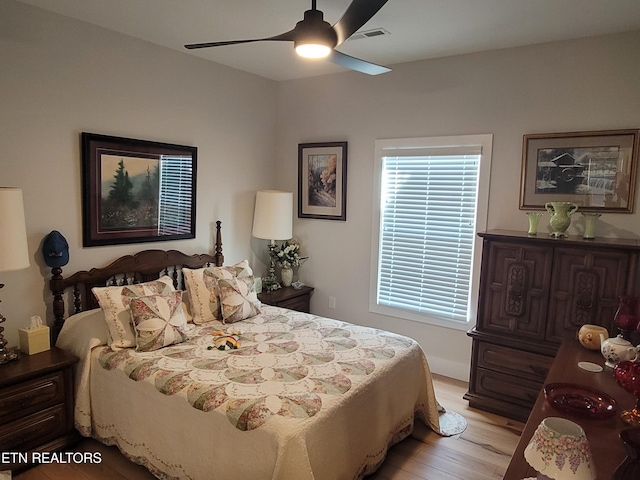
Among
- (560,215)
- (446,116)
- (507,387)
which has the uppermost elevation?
(446,116)

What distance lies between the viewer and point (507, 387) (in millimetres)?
3234

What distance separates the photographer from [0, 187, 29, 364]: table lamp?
7.77 ft

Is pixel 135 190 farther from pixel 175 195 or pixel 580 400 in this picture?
pixel 580 400

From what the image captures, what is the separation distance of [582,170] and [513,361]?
4.97 feet

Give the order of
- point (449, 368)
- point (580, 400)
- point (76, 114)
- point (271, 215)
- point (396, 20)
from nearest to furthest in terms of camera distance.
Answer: point (580, 400), point (396, 20), point (76, 114), point (449, 368), point (271, 215)

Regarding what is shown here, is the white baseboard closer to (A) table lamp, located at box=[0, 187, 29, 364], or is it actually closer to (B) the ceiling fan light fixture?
(B) the ceiling fan light fixture

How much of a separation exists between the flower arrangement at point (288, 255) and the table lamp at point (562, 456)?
3.50 meters

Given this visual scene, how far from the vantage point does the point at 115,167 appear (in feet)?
10.7

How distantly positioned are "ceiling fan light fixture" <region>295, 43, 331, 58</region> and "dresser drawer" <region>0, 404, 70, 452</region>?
2582mm

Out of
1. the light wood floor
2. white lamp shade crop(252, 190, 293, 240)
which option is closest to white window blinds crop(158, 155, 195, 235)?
white lamp shade crop(252, 190, 293, 240)

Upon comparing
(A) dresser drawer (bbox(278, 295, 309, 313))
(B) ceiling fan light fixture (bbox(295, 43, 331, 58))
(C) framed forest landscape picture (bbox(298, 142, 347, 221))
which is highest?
(B) ceiling fan light fixture (bbox(295, 43, 331, 58))

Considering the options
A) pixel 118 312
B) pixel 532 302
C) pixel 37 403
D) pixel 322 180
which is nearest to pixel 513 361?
pixel 532 302

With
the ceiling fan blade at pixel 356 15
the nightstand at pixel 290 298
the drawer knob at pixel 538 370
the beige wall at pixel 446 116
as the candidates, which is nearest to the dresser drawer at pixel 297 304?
the nightstand at pixel 290 298

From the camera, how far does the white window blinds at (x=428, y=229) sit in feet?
12.1
